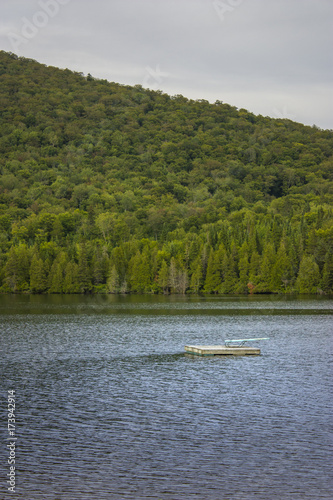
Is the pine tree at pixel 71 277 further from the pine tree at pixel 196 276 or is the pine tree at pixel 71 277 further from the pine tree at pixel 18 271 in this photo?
the pine tree at pixel 196 276

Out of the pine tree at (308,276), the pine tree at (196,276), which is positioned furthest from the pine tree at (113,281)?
the pine tree at (308,276)

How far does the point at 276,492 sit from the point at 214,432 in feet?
21.8

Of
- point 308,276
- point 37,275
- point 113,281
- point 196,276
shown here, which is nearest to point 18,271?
point 37,275

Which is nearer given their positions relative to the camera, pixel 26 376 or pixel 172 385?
pixel 172 385

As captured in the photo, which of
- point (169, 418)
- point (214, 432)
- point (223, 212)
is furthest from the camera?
point (223, 212)

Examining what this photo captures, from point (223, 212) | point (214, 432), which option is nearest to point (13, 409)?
point (214, 432)

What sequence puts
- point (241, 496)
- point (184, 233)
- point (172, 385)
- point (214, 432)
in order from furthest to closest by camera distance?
1. point (184, 233)
2. point (172, 385)
3. point (214, 432)
4. point (241, 496)

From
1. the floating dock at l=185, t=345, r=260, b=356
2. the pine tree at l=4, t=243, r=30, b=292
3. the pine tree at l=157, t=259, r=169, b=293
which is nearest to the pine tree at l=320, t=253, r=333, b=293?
the pine tree at l=157, t=259, r=169, b=293

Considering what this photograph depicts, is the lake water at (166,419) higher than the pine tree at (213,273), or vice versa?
the pine tree at (213,273)

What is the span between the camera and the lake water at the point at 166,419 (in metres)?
21.0

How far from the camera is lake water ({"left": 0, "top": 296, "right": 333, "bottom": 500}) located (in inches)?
829

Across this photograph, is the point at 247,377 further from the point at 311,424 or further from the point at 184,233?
the point at 184,233

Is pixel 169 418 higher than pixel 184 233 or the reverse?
the reverse

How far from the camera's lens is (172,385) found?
35.9 metres
